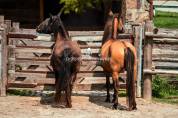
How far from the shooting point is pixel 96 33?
12.0m

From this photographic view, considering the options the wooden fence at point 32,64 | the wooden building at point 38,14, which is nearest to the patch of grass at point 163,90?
the wooden fence at point 32,64

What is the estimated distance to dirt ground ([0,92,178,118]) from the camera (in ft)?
31.9

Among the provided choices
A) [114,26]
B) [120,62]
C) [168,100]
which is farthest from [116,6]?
[120,62]

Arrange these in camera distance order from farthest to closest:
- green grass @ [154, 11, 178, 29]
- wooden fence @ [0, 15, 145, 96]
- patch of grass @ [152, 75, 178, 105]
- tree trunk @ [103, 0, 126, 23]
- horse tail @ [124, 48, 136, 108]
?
green grass @ [154, 11, 178, 29] → tree trunk @ [103, 0, 126, 23] → patch of grass @ [152, 75, 178, 105] → wooden fence @ [0, 15, 145, 96] → horse tail @ [124, 48, 136, 108]

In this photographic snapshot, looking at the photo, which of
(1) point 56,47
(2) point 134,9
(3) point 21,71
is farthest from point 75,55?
(2) point 134,9

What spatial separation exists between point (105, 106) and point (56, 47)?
1441 millimetres

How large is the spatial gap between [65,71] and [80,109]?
0.75m

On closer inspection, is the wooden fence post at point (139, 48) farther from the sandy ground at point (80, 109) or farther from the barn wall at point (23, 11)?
the barn wall at point (23, 11)

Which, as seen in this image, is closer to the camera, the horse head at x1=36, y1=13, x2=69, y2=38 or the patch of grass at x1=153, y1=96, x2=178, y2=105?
the horse head at x1=36, y1=13, x2=69, y2=38

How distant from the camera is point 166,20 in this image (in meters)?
27.6

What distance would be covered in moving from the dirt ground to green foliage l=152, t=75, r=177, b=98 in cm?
→ 80

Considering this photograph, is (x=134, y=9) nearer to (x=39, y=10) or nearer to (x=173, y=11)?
(x=39, y=10)

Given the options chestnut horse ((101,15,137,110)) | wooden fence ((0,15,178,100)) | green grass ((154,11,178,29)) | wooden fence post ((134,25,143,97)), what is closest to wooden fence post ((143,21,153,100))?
wooden fence ((0,15,178,100))

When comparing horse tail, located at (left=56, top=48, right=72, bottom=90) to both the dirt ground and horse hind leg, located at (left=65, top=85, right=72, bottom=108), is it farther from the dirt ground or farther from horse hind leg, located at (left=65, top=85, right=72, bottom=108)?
the dirt ground
